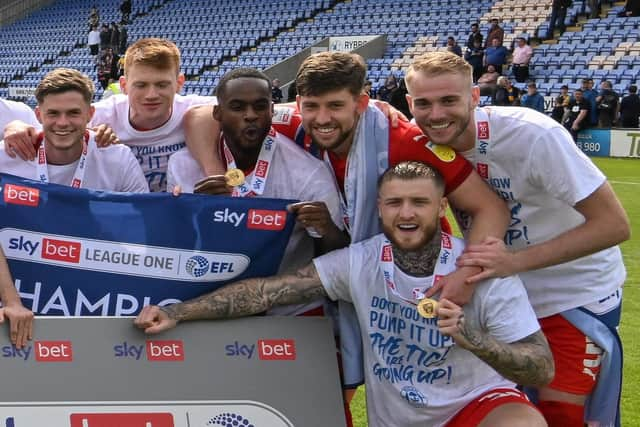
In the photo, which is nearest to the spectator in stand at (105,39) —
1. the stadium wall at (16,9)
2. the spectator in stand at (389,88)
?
the spectator in stand at (389,88)

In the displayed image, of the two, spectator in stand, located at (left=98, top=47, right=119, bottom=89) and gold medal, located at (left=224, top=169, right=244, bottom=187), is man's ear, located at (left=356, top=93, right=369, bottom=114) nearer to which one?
gold medal, located at (left=224, top=169, right=244, bottom=187)

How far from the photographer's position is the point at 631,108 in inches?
656

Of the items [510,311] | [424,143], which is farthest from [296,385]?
[424,143]

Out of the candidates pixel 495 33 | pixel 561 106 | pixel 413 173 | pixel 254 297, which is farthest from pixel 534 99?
pixel 254 297

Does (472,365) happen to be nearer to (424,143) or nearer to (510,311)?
(510,311)

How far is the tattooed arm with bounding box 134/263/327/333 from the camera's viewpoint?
2932mm

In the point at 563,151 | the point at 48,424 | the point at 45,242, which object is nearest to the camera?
the point at 48,424

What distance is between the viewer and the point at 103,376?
278 cm

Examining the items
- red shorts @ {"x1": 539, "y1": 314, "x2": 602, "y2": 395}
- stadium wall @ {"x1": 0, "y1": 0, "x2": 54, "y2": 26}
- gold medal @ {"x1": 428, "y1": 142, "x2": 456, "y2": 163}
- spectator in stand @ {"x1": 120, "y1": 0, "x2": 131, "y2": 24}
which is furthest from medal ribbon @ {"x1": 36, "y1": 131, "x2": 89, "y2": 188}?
stadium wall @ {"x1": 0, "y1": 0, "x2": 54, "y2": 26}

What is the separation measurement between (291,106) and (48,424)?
167cm

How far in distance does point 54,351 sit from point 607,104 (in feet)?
53.1

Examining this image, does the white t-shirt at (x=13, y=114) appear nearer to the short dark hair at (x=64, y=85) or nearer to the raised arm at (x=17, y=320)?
the short dark hair at (x=64, y=85)

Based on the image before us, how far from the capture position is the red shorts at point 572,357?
3.20m

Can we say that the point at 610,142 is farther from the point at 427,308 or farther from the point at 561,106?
the point at 427,308
